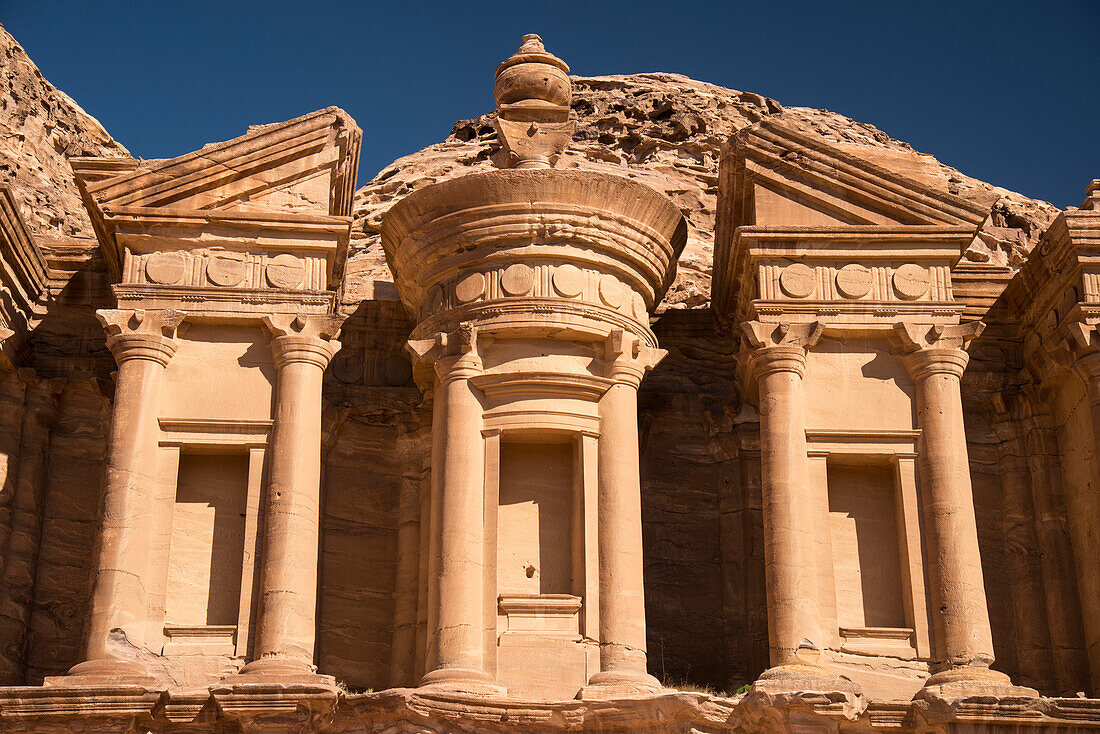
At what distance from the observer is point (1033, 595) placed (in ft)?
70.9

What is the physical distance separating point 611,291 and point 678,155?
536 inches

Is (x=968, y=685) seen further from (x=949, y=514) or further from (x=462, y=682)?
(x=462, y=682)

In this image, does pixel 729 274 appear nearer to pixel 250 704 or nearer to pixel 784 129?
pixel 784 129

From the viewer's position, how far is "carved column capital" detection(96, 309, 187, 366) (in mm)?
19922

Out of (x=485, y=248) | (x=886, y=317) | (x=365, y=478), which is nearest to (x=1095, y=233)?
(x=886, y=317)

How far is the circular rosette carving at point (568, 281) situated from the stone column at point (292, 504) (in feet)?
9.34

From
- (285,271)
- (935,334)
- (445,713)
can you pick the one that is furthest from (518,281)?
(445,713)

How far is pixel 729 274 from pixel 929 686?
6.62 m

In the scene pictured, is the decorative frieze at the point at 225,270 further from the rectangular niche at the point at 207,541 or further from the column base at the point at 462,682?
the column base at the point at 462,682

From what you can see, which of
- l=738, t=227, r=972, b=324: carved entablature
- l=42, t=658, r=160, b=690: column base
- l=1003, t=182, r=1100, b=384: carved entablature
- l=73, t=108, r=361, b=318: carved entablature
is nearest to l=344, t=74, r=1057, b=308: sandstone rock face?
l=1003, t=182, r=1100, b=384: carved entablature

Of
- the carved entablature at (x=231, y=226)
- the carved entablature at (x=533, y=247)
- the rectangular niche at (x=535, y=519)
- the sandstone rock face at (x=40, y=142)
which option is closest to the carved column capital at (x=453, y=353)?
the carved entablature at (x=533, y=247)

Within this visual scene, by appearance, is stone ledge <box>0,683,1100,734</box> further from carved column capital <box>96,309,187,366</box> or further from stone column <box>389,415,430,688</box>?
carved column capital <box>96,309,187,366</box>

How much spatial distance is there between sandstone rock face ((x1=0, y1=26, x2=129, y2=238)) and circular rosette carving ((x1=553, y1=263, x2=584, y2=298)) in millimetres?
14434

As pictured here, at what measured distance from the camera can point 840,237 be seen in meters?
20.9
